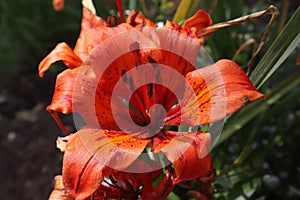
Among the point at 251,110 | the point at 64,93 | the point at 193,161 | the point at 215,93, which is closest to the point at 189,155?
the point at 193,161

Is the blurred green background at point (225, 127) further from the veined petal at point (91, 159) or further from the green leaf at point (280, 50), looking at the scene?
the veined petal at point (91, 159)

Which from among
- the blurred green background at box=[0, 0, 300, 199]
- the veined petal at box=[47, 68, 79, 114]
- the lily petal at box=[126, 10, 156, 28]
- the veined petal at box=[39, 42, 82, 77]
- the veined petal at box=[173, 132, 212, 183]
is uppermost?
the lily petal at box=[126, 10, 156, 28]

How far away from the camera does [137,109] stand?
0.90 metres

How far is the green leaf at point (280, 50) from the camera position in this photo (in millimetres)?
860

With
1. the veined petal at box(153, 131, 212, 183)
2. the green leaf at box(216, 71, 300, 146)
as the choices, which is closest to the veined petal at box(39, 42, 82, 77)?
the veined petal at box(153, 131, 212, 183)

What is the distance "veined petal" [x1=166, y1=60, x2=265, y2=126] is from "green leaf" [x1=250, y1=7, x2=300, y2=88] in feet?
0.35

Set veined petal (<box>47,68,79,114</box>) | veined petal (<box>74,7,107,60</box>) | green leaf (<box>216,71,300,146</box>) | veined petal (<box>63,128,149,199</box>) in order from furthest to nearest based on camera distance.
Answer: green leaf (<box>216,71,300,146</box>)
veined petal (<box>74,7,107,60</box>)
veined petal (<box>47,68,79,114</box>)
veined petal (<box>63,128,149,199</box>)

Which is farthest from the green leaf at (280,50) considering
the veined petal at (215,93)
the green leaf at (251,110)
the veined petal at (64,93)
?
the veined petal at (64,93)

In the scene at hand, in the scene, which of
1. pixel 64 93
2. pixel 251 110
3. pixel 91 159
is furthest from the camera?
pixel 251 110

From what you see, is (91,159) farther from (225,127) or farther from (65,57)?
(225,127)

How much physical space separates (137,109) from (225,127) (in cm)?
23

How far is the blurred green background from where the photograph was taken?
123cm

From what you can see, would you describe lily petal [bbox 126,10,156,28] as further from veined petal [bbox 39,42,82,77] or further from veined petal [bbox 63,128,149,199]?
veined petal [bbox 63,128,149,199]

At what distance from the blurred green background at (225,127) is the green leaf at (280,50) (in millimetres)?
145
